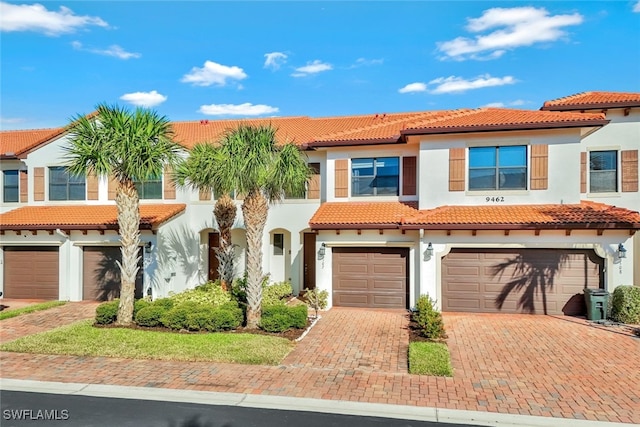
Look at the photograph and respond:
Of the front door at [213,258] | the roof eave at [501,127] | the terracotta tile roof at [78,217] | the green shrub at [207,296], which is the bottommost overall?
the green shrub at [207,296]

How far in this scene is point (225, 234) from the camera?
1493 centimetres

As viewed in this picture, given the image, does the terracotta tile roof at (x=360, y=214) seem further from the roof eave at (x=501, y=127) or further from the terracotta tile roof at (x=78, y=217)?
the terracotta tile roof at (x=78, y=217)

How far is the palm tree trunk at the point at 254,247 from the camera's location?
11.7 m

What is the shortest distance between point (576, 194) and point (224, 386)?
1285 centimetres

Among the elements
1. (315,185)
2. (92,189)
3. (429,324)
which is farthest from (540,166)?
(92,189)

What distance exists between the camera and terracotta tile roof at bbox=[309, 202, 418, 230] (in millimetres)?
14367

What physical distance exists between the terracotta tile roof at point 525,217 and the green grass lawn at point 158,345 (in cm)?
643

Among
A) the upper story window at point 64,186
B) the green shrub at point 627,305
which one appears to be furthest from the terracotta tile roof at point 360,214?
the upper story window at point 64,186

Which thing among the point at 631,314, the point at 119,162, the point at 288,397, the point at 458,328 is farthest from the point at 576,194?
the point at 119,162

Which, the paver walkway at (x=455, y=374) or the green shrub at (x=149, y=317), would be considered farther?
the green shrub at (x=149, y=317)

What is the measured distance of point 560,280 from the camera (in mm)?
13484

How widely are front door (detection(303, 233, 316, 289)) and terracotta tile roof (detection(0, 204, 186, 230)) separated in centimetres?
542

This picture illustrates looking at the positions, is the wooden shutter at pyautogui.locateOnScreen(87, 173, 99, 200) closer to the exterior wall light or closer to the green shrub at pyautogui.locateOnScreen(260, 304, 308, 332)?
the green shrub at pyautogui.locateOnScreen(260, 304, 308, 332)

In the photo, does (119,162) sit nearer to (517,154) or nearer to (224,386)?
(224,386)
